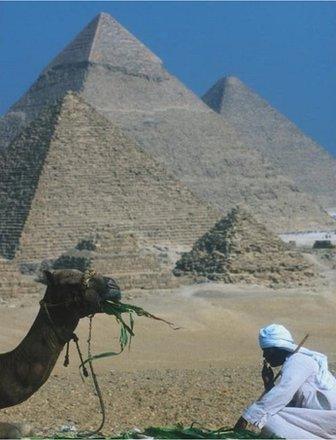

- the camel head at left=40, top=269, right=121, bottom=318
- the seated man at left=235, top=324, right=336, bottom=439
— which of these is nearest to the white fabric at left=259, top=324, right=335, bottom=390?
the seated man at left=235, top=324, right=336, bottom=439

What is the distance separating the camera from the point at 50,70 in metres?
80.0

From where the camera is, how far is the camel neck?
542cm

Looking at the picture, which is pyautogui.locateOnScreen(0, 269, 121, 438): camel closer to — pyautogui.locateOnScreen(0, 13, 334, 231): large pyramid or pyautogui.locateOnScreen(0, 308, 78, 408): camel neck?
pyautogui.locateOnScreen(0, 308, 78, 408): camel neck

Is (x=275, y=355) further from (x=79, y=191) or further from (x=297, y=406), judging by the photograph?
(x=79, y=191)

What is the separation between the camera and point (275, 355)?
5809 millimetres

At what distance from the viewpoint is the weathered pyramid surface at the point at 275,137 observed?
99188mm

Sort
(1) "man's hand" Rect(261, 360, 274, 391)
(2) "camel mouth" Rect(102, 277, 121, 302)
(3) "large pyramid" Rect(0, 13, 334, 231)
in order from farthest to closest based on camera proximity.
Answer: (3) "large pyramid" Rect(0, 13, 334, 231)
(1) "man's hand" Rect(261, 360, 274, 391)
(2) "camel mouth" Rect(102, 277, 121, 302)

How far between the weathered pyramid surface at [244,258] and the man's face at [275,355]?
68.4ft

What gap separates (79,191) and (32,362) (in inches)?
1541

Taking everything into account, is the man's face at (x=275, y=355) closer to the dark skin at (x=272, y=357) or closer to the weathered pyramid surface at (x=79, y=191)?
the dark skin at (x=272, y=357)

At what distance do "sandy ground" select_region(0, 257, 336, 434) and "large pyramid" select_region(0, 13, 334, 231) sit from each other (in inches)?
1648

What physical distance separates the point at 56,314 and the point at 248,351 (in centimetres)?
1111

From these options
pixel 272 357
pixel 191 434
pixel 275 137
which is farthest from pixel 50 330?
pixel 275 137

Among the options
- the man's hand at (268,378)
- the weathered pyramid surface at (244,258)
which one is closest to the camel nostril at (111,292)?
the man's hand at (268,378)
